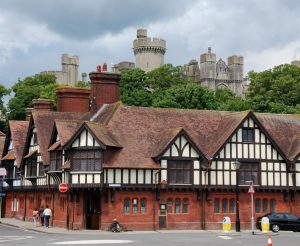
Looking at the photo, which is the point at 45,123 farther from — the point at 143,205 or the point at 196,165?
the point at 196,165

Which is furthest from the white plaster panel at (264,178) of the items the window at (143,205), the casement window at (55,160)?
the casement window at (55,160)

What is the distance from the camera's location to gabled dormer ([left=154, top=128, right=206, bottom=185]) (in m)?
43.4

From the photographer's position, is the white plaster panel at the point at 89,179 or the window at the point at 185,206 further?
the window at the point at 185,206

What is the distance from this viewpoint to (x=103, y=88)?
49781mm

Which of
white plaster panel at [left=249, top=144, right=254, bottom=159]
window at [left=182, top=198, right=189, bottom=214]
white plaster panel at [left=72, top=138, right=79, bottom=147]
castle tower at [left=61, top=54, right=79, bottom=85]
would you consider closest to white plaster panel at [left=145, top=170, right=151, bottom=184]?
window at [left=182, top=198, right=189, bottom=214]

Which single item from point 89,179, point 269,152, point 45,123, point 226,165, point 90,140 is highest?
point 45,123

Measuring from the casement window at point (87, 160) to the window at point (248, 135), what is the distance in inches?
422

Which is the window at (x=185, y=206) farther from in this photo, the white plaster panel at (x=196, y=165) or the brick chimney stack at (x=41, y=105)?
the brick chimney stack at (x=41, y=105)

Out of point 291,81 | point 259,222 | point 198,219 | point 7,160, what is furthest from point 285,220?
point 291,81

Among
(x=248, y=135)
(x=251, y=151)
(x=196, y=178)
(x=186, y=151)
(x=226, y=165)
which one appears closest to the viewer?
(x=186, y=151)

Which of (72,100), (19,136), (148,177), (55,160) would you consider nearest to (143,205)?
(148,177)

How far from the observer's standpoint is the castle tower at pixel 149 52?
509 ft

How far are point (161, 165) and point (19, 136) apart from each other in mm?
19247

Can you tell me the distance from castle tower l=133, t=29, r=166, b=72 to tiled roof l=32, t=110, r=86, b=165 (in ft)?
337
